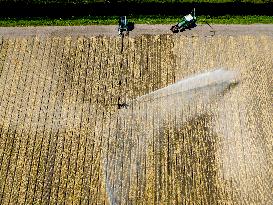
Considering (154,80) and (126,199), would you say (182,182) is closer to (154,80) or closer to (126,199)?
(126,199)

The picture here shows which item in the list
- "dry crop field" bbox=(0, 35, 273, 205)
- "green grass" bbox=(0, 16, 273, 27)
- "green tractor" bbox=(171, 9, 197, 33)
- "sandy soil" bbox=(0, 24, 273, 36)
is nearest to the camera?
"dry crop field" bbox=(0, 35, 273, 205)

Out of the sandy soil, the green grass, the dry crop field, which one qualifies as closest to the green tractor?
the sandy soil

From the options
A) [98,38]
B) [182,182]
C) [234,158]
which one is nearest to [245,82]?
[234,158]

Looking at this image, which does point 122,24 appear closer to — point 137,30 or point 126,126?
point 137,30

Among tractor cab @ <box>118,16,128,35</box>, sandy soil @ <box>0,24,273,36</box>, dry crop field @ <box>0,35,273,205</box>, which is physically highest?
tractor cab @ <box>118,16,128,35</box>

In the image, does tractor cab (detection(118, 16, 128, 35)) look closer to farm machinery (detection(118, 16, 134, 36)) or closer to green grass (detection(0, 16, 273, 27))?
farm machinery (detection(118, 16, 134, 36))

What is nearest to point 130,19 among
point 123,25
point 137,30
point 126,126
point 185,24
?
point 137,30

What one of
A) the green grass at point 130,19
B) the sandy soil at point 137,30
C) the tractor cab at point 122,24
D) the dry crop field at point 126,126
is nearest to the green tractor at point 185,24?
the sandy soil at point 137,30

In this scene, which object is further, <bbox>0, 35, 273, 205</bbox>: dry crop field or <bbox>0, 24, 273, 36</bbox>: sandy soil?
<bbox>0, 24, 273, 36</bbox>: sandy soil

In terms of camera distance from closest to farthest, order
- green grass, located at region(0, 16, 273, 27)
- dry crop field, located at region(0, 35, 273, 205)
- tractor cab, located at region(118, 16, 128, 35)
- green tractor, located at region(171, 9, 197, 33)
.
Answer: dry crop field, located at region(0, 35, 273, 205)
tractor cab, located at region(118, 16, 128, 35)
green tractor, located at region(171, 9, 197, 33)
green grass, located at region(0, 16, 273, 27)

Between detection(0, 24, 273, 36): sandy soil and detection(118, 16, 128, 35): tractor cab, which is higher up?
detection(118, 16, 128, 35): tractor cab
